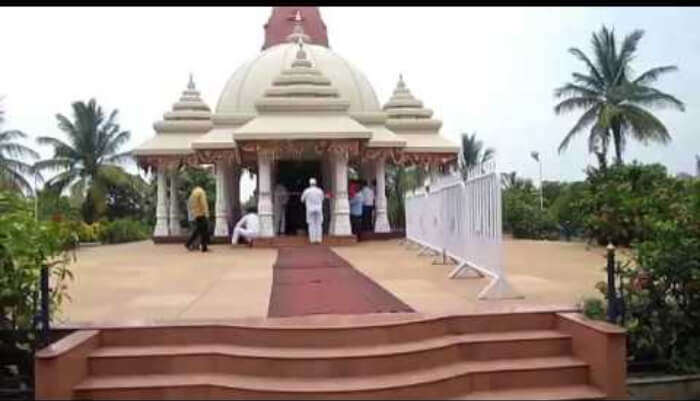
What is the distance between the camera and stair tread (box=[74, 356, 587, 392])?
17.0 feet

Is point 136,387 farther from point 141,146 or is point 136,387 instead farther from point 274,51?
point 274,51

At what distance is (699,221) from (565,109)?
101 feet

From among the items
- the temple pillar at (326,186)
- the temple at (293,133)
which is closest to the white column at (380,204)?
the temple at (293,133)

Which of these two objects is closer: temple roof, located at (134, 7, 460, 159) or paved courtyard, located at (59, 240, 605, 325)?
paved courtyard, located at (59, 240, 605, 325)

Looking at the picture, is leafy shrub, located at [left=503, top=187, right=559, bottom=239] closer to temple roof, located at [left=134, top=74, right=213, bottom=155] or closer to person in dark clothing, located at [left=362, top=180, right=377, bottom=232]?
person in dark clothing, located at [left=362, top=180, right=377, bottom=232]

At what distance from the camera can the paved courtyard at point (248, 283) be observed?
22.6 feet

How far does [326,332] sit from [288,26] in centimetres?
2173

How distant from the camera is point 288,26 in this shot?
26.1m

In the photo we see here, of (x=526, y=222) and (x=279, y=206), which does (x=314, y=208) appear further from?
(x=526, y=222)

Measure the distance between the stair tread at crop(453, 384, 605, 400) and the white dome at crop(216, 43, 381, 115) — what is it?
57.0 ft

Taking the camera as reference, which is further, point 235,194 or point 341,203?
point 235,194

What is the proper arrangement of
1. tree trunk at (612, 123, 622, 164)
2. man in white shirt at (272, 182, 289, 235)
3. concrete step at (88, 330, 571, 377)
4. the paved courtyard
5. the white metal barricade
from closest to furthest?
concrete step at (88, 330, 571, 377), the paved courtyard, the white metal barricade, man in white shirt at (272, 182, 289, 235), tree trunk at (612, 123, 622, 164)

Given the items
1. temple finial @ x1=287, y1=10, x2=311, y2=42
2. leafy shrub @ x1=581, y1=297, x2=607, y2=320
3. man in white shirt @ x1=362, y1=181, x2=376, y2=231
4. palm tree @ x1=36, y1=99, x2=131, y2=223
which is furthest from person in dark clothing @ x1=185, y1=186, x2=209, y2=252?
palm tree @ x1=36, y1=99, x2=131, y2=223

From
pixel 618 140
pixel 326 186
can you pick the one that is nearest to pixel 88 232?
pixel 326 186
